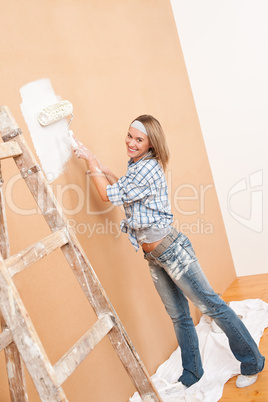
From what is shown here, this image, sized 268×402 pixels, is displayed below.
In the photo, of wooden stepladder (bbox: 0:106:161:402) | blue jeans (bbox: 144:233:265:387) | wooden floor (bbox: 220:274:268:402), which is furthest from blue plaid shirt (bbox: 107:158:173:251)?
wooden floor (bbox: 220:274:268:402)

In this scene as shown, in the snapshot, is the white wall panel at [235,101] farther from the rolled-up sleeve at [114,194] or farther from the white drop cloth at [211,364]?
the rolled-up sleeve at [114,194]

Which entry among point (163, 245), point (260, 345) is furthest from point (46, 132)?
point (260, 345)

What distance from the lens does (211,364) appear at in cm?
235

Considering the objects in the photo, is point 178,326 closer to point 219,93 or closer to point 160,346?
point 160,346

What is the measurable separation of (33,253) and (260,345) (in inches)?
62.2

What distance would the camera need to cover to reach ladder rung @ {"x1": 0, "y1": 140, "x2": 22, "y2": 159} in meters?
1.36

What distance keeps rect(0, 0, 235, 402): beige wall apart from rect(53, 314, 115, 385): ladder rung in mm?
393

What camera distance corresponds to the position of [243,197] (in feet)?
11.4

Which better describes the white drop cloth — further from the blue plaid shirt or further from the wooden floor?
the blue plaid shirt

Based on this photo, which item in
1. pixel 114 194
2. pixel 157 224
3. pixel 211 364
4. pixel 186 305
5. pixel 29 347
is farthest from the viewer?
pixel 211 364

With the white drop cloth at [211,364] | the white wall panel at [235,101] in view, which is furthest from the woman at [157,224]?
the white wall panel at [235,101]

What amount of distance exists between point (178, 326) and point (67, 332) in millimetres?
573

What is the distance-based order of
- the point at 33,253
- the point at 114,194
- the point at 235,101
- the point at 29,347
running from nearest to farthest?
the point at 29,347 → the point at 33,253 → the point at 114,194 → the point at 235,101

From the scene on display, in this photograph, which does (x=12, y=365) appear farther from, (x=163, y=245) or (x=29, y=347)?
(x=163, y=245)
